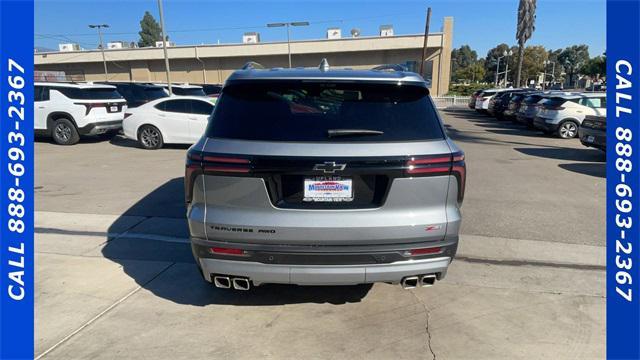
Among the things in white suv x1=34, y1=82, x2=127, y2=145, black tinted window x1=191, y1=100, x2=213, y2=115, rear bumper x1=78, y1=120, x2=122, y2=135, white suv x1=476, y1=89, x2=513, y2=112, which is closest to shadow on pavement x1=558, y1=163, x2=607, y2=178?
black tinted window x1=191, y1=100, x2=213, y2=115

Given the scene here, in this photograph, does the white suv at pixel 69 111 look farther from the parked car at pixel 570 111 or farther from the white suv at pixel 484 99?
the white suv at pixel 484 99

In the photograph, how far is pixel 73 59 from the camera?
1987 inches

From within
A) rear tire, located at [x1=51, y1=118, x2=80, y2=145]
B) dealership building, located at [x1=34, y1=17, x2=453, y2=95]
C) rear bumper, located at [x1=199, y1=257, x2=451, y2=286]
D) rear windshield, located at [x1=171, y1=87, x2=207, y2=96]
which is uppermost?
dealership building, located at [x1=34, y1=17, x2=453, y2=95]

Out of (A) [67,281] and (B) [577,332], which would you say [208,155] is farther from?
(B) [577,332]

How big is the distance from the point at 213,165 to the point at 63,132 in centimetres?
1187

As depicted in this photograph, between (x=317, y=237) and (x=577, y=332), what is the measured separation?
216 cm

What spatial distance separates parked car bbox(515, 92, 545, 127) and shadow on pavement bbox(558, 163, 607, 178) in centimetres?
672

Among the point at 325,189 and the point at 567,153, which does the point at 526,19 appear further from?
the point at 325,189

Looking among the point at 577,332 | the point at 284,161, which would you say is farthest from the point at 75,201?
the point at 577,332

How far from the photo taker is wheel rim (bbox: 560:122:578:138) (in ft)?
48.1

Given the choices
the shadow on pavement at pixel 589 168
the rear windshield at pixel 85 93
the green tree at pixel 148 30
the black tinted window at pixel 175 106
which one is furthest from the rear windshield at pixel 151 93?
the green tree at pixel 148 30

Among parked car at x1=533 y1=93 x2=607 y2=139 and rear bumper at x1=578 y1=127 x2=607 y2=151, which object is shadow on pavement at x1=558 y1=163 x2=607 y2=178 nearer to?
rear bumper at x1=578 y1=127 x2=607 y2=151

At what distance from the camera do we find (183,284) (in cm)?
383

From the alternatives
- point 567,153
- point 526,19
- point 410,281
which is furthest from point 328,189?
point 526,19
